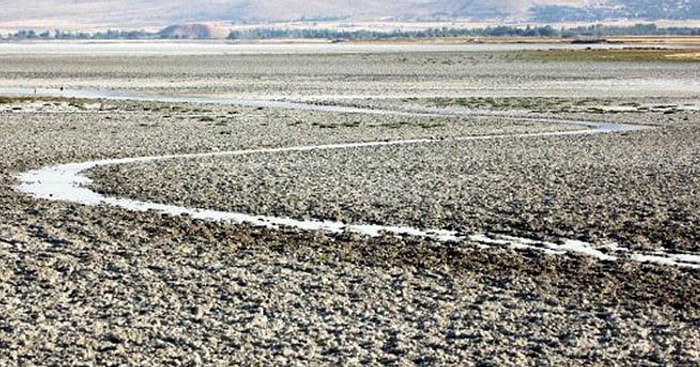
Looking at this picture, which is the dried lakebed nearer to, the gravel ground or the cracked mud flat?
the gravel ground

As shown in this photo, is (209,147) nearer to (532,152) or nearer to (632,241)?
(532,152)

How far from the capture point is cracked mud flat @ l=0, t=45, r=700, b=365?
10.8 metres

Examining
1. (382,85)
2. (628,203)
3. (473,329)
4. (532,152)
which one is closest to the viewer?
(473,329)

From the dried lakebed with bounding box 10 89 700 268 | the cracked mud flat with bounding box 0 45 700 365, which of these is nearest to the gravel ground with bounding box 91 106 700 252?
the dried lakebed with bounding box 10 89 700 268

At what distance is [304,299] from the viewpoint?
41.1ft

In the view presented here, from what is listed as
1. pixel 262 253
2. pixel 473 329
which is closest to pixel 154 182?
pixel 262 253

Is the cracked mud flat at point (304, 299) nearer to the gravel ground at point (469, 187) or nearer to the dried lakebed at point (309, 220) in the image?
the dried lakebed at point (309, 220)

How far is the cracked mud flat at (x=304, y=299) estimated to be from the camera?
10.8 m

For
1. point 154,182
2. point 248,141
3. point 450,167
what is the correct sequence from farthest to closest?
point 248,141, point 450,167, point 154,182

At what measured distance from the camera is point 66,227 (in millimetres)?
16344

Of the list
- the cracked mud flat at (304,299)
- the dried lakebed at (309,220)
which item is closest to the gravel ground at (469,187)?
the dried lakebed at (309,220)

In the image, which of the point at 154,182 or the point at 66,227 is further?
the point at 154,182

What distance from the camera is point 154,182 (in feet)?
68.1

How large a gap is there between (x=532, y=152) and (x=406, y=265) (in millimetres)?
11573
